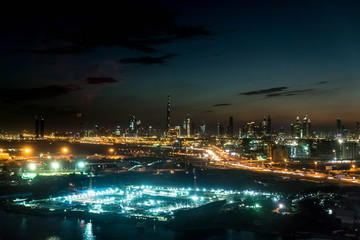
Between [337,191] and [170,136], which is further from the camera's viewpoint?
[170,136]

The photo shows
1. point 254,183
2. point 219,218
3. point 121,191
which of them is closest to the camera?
point 219,218

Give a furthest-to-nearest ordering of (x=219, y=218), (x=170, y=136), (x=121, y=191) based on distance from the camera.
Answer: (x=170, y=136)
(x=121, y=191)
(x=219, y=218)

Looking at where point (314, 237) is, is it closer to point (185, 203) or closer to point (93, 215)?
point (185, 203)

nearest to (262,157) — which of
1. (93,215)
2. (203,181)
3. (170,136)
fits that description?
(203,181)

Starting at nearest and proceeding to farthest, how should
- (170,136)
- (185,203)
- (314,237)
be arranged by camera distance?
1. (314,237)
2. (185,203)
3. (170,136)

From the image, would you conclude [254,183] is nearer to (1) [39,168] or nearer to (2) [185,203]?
(2) [185,203]

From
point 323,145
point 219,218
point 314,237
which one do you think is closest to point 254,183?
point 219,218
